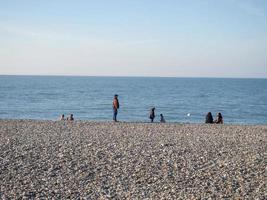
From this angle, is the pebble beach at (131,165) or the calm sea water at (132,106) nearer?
the pebble beach at (131,165)

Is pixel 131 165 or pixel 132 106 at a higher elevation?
pixel 131 165

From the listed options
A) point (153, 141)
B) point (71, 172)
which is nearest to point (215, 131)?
point (153, 141)

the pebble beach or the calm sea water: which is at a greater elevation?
the pebble beach

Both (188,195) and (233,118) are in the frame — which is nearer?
(188,195)

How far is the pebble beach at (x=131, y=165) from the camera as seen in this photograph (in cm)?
1162

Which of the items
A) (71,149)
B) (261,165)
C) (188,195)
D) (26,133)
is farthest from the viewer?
(26,133)

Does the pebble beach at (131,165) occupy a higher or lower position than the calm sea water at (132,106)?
higher

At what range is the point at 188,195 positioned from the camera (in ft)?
37.0

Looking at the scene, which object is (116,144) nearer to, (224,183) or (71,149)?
(71,149)

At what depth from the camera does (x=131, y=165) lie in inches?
566

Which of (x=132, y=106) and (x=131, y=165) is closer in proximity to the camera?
(x=131, y=165)

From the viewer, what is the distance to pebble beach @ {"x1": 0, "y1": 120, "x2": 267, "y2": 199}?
11.6 metres

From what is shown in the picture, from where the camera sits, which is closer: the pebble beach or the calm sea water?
the pebble beach

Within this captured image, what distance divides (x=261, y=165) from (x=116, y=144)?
6.55 metres
